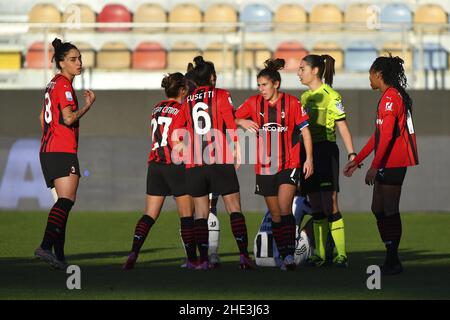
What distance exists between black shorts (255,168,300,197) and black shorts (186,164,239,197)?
0.79 ft

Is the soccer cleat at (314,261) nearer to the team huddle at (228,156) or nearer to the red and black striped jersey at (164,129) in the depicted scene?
the team huddle at (228,156)

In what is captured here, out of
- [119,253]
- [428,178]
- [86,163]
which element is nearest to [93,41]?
[86,163]

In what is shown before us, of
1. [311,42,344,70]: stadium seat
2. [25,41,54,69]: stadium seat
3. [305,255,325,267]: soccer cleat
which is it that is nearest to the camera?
[305,255,325,267]: soccer cleat

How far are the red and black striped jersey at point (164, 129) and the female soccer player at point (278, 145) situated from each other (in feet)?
1.96

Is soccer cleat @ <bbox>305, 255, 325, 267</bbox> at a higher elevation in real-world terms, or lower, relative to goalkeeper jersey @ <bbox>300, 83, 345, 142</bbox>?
lower

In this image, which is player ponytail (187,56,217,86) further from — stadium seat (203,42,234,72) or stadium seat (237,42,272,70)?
stadium seat (237,42,272,70)

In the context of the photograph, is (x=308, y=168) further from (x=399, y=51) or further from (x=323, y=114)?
(x=399, y=51)

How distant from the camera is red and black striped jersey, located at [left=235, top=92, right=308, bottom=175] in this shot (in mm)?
11055

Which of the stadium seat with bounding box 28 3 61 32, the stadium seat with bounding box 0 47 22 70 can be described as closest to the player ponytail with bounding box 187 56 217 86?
the stadium seat with bounding box 0 47 22 70

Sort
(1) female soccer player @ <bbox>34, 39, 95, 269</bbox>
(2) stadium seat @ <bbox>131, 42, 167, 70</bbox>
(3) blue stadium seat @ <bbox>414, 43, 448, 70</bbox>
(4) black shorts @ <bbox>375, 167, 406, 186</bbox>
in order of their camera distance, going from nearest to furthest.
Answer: (4) black shorts @ <bbox>375, 167, 406, 186</bbox>
(1) female soccer player @ <bbox>34, 39, 95, 269</bbox>
(3) blue stadium seat @ <bbox>414, 43, 448, 70</bbox>
(2) stadium seat @ <bbox>131, 42, 167, 70</bbox>

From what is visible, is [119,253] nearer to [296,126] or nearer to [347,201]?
[296,126]

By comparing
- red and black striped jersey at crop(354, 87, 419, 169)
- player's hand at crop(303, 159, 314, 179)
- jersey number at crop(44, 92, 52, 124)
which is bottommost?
player's hand at crop(303, 159, 314, 179)

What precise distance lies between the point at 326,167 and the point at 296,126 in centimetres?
61

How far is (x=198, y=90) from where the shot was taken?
11.2m
